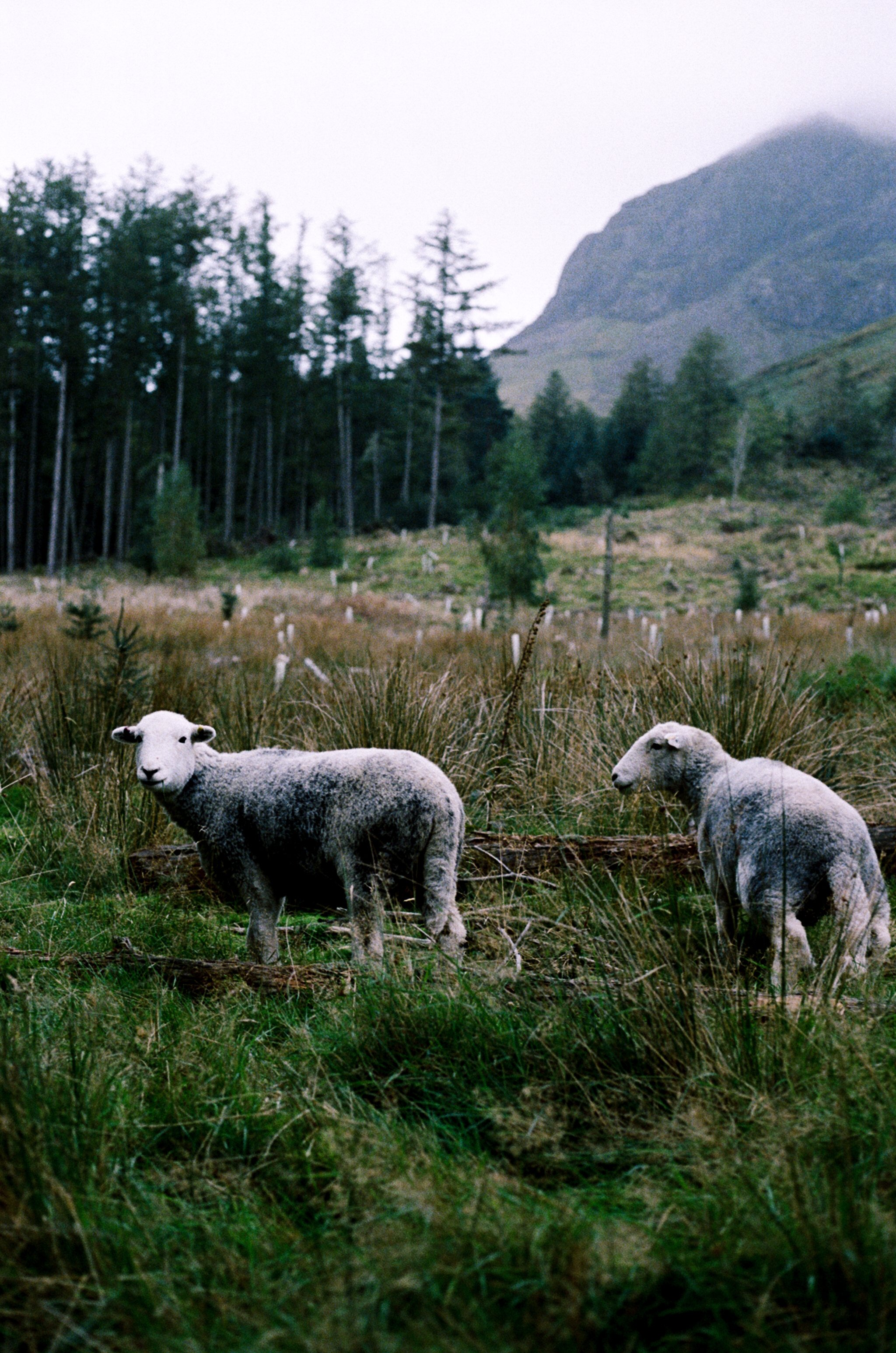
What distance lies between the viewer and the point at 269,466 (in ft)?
171

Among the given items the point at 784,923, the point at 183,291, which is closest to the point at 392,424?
the point at 183,291

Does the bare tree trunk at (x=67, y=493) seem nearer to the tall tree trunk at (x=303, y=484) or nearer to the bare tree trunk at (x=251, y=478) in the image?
the bare tree trunk at (x=251, y=478)

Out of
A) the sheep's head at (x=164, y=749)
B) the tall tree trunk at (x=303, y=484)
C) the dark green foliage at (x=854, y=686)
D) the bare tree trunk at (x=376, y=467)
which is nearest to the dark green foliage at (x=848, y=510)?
the bare tree trunk at (x=376, y=467)

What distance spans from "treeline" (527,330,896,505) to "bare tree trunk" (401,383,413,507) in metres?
11.0

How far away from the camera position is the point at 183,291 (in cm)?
4384

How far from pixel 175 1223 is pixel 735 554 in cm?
4098

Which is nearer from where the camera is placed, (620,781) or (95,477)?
Answer: (620,781)

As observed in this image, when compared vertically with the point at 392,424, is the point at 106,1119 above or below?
below

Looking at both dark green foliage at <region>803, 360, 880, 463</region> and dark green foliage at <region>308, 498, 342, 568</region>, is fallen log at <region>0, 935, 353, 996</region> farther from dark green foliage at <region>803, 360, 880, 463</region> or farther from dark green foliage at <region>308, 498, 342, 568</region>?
dark green foliage at <region>803, 360, 880, 463</region>

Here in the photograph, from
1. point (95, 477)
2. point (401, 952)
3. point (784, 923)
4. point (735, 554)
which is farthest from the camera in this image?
point (95, 477)

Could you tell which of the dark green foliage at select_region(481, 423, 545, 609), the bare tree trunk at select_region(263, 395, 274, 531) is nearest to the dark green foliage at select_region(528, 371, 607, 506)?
the bare tree trunk at select_region(263, 395, 274, 531)

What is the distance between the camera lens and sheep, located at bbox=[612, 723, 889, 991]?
2.87 metres

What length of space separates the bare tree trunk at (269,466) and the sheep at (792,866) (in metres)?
46.5

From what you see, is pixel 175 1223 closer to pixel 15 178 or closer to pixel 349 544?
pixel 349 544
